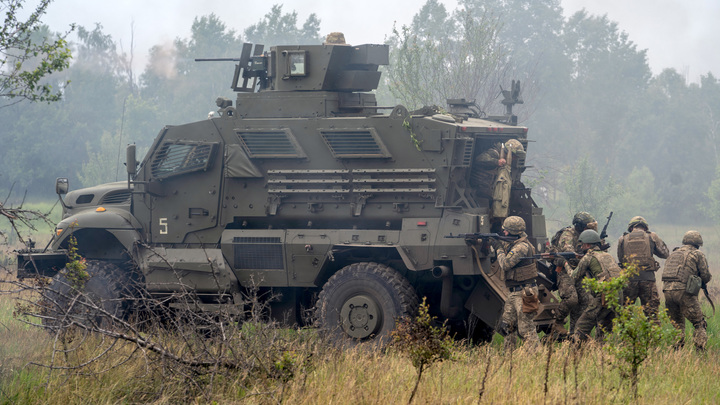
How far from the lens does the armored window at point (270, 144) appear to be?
10.3 meters

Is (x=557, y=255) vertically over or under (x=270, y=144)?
under

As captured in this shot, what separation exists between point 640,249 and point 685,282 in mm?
875

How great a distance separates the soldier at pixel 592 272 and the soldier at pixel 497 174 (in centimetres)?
104

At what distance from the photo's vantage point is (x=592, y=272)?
10.1m

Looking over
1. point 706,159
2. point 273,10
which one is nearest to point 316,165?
point 273,10

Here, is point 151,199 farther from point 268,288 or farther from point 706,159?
point 706,159

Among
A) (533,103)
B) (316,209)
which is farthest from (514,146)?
(533,103)

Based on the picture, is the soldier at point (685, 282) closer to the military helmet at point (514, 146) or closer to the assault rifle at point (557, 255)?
the assault rifle at point (557, 255)

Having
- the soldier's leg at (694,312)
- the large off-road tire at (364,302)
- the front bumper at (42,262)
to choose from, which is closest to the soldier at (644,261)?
the soldier's leg at (694,312)

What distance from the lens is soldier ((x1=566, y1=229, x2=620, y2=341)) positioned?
10.0 meters

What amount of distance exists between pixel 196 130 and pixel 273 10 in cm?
4275

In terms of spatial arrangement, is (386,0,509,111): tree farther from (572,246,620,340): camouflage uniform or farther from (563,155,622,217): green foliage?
(572,246,620,340): camouflage uniform

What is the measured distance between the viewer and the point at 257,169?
10.4 metres

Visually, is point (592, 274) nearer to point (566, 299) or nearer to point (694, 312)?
point (566, 299)
